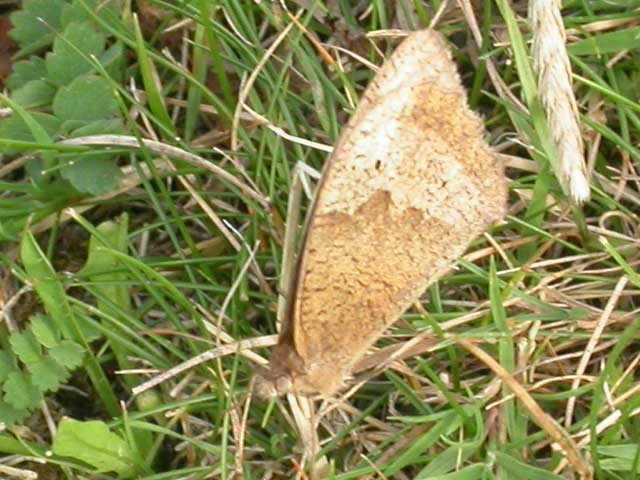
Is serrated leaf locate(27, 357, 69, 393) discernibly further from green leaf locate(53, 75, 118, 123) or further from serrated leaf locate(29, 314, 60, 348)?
green leaf locate(53, 75, 118, 123)

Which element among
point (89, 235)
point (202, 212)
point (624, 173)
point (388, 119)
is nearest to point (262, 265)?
point (202, 212)

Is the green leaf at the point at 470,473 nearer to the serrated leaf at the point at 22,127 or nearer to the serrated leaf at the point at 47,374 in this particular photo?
the serrated leaf at the point at 47,374

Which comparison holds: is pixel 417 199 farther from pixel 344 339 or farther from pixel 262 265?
pixel 262 265

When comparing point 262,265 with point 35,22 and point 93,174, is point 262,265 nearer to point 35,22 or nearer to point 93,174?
point 93,174

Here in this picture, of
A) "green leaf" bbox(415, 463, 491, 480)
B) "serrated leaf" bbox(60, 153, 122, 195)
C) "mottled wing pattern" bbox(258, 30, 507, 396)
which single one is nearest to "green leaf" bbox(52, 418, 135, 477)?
"mottled wing pattern" bbox(258, 30, 507, 396)

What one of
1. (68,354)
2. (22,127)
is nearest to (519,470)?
(68,354)

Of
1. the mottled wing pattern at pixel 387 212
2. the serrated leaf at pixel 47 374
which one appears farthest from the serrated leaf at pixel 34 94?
the mottled wing pattern at pixel 387 212
